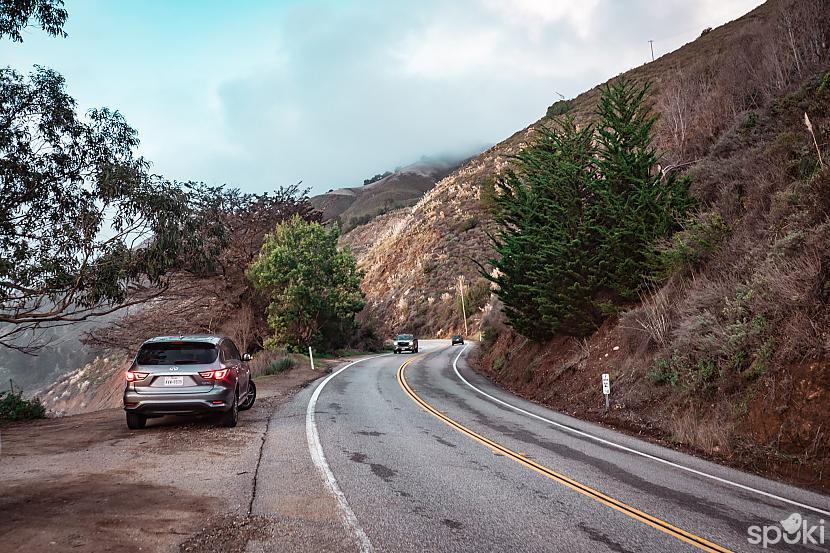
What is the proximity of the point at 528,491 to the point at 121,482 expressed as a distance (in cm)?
520

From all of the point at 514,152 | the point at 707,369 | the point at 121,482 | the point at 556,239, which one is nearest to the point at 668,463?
the point at 707,369

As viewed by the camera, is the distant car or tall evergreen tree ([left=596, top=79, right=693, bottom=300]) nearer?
tall evergreen tree ([left=596, top=79, right=693, bottom=300])

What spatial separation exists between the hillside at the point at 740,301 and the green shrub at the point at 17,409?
13539 mm

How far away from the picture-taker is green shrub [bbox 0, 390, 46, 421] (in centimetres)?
1179

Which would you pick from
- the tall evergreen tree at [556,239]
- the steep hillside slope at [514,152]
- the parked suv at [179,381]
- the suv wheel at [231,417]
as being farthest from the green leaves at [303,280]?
the parked suv at [179,381]

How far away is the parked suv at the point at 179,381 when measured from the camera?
9.58 metres

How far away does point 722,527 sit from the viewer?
5.49m

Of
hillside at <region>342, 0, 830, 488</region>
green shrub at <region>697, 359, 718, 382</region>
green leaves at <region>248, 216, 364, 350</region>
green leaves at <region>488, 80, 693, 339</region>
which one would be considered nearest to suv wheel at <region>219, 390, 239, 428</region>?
hillside at <region>342, 0, 830, 488</region>

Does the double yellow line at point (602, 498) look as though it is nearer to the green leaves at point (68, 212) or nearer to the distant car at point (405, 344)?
the green leaves at point (68, 212)

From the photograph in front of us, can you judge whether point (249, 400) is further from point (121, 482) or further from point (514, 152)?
point (514, 152)

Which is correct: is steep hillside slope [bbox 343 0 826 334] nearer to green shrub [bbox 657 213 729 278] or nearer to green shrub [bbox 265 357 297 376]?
green shrub [bbox 657 213 729 278]

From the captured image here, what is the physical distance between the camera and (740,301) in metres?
10.7

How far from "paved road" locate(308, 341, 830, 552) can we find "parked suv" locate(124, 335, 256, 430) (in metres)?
2.19

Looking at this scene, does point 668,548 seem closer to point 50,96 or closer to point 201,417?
point 201,417
